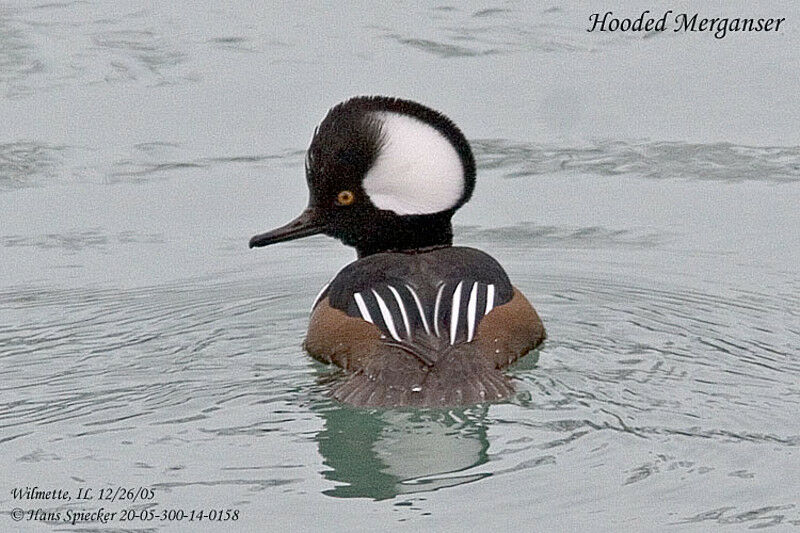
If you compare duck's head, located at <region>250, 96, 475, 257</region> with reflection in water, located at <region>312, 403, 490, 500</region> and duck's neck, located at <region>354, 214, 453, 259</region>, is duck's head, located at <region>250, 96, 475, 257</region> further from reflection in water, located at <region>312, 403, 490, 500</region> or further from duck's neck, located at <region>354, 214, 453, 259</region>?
reflection in water, located at <region>312, 403, 490, 500</region>

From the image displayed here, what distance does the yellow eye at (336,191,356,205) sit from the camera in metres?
7.45

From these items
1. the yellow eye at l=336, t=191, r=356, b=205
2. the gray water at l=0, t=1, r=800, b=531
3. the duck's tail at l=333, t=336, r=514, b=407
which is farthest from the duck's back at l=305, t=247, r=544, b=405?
the yellow eye at l=336, t=191, r=356, b=205

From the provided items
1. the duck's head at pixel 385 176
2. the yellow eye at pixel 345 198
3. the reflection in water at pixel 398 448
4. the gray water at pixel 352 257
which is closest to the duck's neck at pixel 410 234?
the duck's head at pixel 385 176

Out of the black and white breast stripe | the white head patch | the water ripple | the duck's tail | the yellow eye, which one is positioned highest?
the white head patch

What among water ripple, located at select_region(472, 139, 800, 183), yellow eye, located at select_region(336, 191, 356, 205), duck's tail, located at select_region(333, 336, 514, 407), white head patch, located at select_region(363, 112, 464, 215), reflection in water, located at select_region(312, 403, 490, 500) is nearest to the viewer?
reflection in water, located at select_region(312, 403, 490, 500)

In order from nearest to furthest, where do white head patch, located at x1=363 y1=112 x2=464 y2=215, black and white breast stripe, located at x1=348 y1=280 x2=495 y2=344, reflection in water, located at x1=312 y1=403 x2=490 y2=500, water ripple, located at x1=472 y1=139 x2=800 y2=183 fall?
1. reflection in water, located at x1=312 y1=403 x2=490 y2=500
2. black and white breast stripe, located at x1=348 y1=280 x2=495 y2=344
3. white head patch, located at x1=363 y1=112 x2=464 y2=215
4. water ripple, located at x1=472 y1=139 x2=800 y2=183

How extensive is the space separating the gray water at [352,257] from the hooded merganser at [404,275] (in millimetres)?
162

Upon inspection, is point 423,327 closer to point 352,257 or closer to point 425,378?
point 425,378

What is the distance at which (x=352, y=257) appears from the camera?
9.15 metres

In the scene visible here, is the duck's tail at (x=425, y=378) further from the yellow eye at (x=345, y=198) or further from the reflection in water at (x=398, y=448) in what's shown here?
the yellow eye at (x=345, y=198)

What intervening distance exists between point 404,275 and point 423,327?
39cm

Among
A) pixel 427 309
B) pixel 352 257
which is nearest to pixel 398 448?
pixel 427 309

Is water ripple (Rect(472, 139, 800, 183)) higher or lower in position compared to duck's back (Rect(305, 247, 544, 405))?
higher

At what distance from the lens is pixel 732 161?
10.1 metres
